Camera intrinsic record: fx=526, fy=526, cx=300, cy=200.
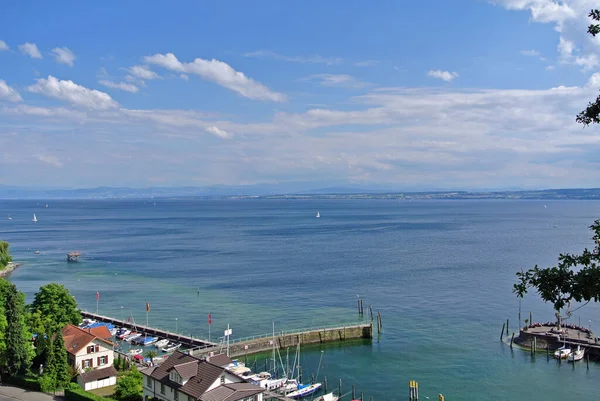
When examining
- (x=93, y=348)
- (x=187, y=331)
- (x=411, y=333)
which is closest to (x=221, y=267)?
(x=187, y=331)

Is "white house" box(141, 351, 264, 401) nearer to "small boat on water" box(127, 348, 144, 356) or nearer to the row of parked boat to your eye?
"small boat on water" box(127, 348, 144, 356)

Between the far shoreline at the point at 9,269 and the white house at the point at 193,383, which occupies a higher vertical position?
the white house at the point at 193,383

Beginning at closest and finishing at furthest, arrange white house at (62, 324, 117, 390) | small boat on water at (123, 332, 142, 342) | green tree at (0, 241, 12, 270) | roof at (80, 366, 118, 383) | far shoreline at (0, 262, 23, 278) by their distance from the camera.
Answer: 1. roof at (80, 366, 118, 383)
2. white house at (62, 324, 117, 390)
3. small boat on water at (123, 332, 142, 342)
4. far shoreline at (0, 262, 23, 278)
5. green tree at (0, 241, 12, 270)

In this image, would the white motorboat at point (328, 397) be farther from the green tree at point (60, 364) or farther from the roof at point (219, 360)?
the green tree at point (60, 364)

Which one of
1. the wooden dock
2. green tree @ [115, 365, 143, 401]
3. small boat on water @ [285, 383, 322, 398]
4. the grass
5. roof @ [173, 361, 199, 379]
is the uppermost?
roof @ [173, 361, 199, 379]

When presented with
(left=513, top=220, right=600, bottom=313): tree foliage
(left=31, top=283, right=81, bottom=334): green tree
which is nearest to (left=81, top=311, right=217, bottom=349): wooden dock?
(left=31, top=283, right=81, bottom=334): green tree

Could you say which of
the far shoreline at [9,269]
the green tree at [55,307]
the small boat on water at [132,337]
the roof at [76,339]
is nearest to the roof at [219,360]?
the roof at [76,339]

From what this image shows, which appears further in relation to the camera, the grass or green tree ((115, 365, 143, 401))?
the grass

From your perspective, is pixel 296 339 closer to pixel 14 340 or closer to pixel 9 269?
pixel 14 340
